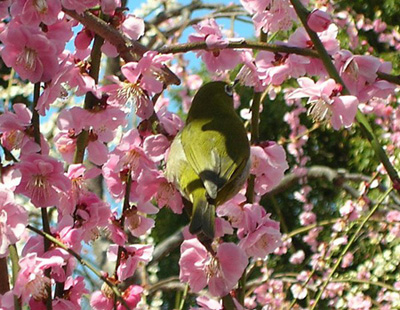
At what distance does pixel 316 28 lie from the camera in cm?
116

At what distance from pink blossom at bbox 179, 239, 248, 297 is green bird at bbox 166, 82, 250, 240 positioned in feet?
0.09

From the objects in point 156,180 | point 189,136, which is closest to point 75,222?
point 156,180

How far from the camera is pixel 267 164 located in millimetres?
1277

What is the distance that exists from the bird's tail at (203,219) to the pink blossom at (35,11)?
0.37 meters

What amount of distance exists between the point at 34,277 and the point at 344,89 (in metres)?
0.56

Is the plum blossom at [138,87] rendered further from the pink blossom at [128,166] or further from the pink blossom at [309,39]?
the pink blossom at [309,39]

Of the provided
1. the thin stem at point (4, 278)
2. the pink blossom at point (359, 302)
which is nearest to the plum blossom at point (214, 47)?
the thin stem at point (4, 278)

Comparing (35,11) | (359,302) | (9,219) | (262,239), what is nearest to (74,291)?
(9,219)

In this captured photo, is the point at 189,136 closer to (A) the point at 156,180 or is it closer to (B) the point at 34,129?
(A) the point at 156,180

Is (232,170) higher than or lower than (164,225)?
higher

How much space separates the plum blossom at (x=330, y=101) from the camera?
1.13 metres

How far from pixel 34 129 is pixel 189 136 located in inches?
13.1

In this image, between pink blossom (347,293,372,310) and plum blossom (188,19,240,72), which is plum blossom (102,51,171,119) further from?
pink blossom (347,293,372,310)

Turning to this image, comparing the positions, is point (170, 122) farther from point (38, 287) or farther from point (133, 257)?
point (38, 287)
